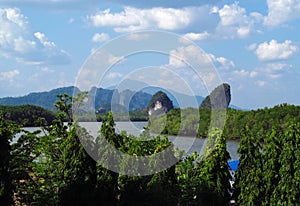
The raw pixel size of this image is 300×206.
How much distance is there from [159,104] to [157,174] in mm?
1250

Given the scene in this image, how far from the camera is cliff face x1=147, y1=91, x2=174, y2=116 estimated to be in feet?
27.8

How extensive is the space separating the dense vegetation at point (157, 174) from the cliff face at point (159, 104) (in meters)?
0.63

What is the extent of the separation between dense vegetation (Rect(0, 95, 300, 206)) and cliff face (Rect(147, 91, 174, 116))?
0.63 meters

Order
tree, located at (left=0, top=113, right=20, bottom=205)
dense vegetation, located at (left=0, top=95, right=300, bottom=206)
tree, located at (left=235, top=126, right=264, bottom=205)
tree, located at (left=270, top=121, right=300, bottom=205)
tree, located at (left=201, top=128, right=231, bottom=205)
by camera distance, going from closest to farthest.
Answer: tree, located at (left=0, top=113, right=20, bottom=205), tree, located at (left=270, top=121, right=300, bottom=205), dense vegetation, located at (left=0, top=95, right=300, bottom=206), tree, located at (left=235, top=126, right=264, bottom=205), tree, located at (left=201, top=128, right=231, bottom=205)

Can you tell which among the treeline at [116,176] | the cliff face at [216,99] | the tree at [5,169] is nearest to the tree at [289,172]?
the treeline at [116,176]

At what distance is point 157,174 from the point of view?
8.77 m

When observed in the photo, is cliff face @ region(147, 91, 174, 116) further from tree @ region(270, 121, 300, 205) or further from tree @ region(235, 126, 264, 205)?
tree @ region(270, 121, 300, 205)

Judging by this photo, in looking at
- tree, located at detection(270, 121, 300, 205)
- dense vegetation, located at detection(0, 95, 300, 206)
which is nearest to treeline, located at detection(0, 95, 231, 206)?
dense vegetation, located at detection(0, 95, 300, 206)

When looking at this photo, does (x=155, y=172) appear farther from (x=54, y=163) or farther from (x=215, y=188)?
(x=54, y=163)

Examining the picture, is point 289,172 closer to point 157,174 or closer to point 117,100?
point 157,174

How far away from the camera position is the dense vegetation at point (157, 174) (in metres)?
8.24

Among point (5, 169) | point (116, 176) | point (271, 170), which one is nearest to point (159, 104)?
point (116, 176)

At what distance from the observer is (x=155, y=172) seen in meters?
8.79

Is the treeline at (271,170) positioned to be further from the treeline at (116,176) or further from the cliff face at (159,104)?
the cliff face at (159,104)
